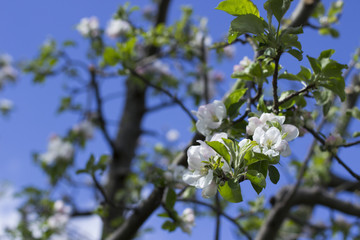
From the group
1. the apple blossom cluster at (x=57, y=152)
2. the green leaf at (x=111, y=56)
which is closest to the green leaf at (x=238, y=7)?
the green leaf at (x=111, y=56)

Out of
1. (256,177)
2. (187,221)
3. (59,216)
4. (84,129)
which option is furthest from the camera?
(84,129)

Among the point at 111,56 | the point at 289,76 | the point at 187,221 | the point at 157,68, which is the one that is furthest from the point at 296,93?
the point at 157,68

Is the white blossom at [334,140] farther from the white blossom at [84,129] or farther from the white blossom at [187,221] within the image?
the white blossom at [84,129]

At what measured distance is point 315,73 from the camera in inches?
33.6

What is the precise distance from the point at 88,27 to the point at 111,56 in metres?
1.81

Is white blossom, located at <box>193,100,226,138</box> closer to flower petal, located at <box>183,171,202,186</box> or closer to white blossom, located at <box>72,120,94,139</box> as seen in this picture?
flower petal, located at <box>183,171,202,186</box>

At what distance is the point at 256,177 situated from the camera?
2.12 ft

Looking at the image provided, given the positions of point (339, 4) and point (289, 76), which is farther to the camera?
point (339, 4)

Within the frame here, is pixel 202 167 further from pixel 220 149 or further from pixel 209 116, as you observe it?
pixel 209 116

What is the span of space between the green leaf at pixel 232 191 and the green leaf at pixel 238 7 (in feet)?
1.07

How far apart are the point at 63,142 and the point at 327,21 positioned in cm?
255

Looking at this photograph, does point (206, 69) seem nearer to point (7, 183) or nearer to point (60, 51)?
point (60, 51)

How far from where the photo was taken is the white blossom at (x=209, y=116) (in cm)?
88

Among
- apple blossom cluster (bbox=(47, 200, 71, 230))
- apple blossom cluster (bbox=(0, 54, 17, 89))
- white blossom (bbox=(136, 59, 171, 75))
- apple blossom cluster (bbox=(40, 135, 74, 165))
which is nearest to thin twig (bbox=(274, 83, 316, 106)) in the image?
apple blossom cluster (bbox=(47, 200, 71, 230))
